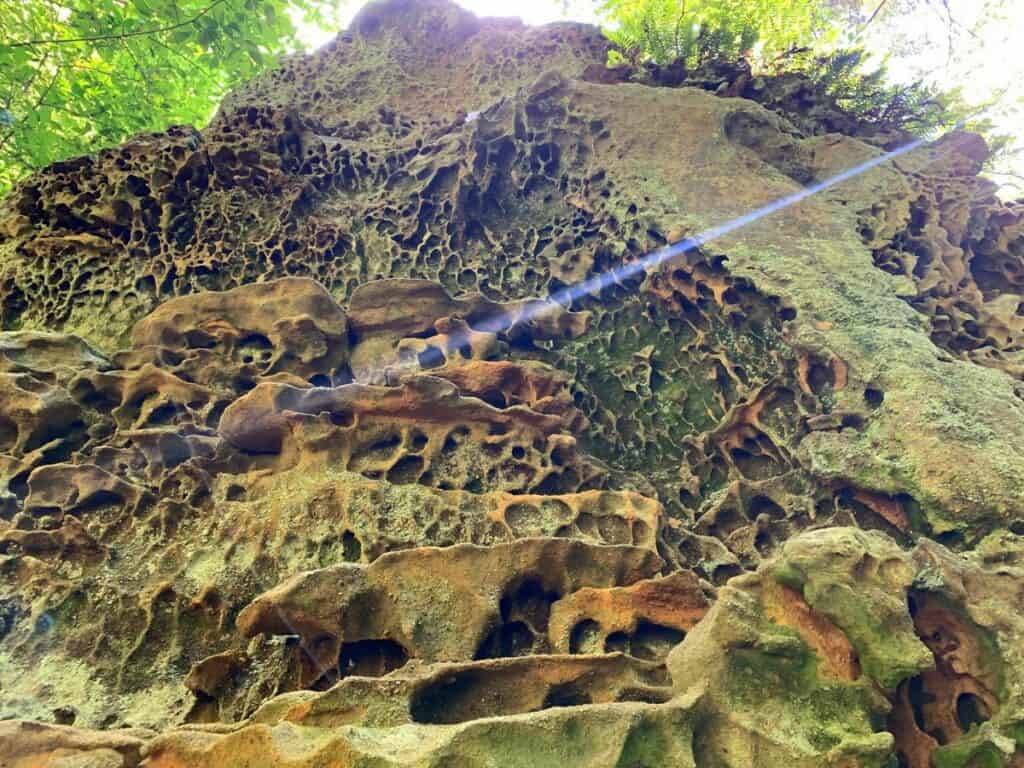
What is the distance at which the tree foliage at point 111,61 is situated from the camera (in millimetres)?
5035

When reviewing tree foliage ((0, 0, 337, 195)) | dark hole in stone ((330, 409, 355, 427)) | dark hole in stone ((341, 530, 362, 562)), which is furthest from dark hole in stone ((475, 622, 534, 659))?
tree foliage ((0, 0, 337, 195))

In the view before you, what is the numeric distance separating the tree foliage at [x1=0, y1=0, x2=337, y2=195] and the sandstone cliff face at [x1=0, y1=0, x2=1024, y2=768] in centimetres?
78

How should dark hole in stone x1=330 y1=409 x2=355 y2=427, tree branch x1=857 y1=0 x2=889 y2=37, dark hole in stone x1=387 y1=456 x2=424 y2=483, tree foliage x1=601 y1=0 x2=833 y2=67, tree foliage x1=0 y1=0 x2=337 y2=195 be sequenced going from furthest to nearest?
tree branch x1=857 y1=0 x2=889 y2=37 < tree foliage x1=601 y1=0 x2=833 y2=67 < tree foliage x1=0 y1=0 x2=337 y2=195 < dark hole in stone x1=330 y1=409 x2=355 y2=427 < dark hole in stone x1=387 y1=456 x2=424 y2=483

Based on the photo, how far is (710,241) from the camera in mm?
4852

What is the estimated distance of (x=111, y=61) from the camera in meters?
6.21

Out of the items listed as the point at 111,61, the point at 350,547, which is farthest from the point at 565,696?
the point at 111,61

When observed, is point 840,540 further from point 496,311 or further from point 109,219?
point 109,219

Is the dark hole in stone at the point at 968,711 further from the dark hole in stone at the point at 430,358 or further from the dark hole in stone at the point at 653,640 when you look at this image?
the dark hole in stone at the point at 430,358

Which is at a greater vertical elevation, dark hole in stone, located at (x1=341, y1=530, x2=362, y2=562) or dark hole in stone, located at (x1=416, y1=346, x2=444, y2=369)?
dark hole in stone, located at (x1=416, y1=346, x2=444, y2=369)

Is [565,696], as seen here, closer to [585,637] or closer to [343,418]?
[585,637]

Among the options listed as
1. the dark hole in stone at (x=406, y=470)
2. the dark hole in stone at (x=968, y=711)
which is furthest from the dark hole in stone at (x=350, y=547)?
the dark hole in stone at (x=968, y=711)

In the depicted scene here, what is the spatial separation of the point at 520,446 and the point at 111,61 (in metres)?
5.53

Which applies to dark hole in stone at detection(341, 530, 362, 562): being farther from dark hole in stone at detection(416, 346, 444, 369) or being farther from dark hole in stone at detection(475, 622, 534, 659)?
dark hole in stone at detection(416, 346, 444, 369)

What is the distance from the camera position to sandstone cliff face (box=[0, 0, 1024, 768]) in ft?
7.86
